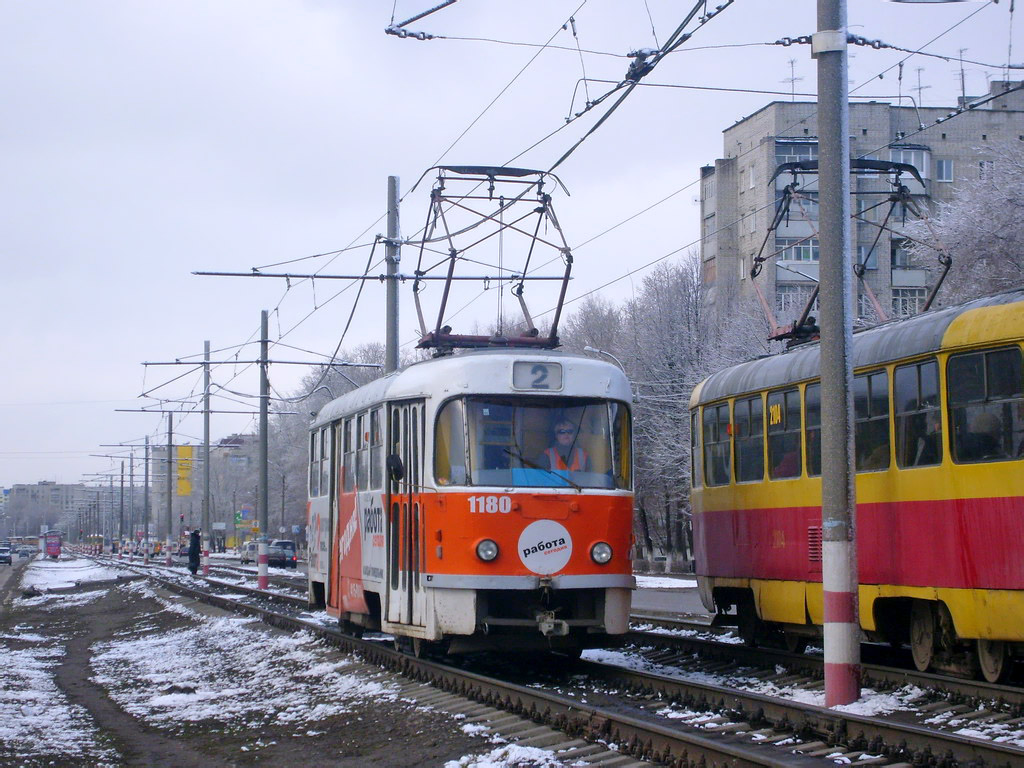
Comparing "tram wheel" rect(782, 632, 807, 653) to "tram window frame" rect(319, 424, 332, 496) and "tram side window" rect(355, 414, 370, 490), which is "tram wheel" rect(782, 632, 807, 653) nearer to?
"tram side window" rect(355, 414, 370, 490)

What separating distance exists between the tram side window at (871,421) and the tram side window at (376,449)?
16.6ft

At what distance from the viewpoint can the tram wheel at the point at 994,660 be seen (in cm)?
1010

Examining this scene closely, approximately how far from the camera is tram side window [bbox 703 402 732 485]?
15000 millimetres

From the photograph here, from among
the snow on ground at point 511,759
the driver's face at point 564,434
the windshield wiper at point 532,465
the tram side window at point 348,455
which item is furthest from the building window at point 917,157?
the snow on ground at point 511,759

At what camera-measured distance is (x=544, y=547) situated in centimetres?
1222

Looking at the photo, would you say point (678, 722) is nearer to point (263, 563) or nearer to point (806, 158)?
point (263, 563)

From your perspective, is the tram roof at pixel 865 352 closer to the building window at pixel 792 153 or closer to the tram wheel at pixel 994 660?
the tram wheel at pixel 994 660

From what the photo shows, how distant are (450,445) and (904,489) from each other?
420 centimetres

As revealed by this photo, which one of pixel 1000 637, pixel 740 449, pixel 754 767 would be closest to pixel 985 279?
pixel 740 449

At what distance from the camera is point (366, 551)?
14.8 metres

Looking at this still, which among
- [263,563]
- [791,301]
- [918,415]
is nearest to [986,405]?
[918,415]

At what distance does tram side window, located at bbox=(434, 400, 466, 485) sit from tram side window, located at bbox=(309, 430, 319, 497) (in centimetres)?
625

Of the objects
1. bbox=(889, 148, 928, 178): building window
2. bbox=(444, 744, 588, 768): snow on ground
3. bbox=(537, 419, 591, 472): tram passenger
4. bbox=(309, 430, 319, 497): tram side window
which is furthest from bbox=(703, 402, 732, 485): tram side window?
bbox=(889, 148, 928, 178): building window

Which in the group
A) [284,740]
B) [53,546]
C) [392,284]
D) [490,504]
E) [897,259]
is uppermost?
[897,259]
